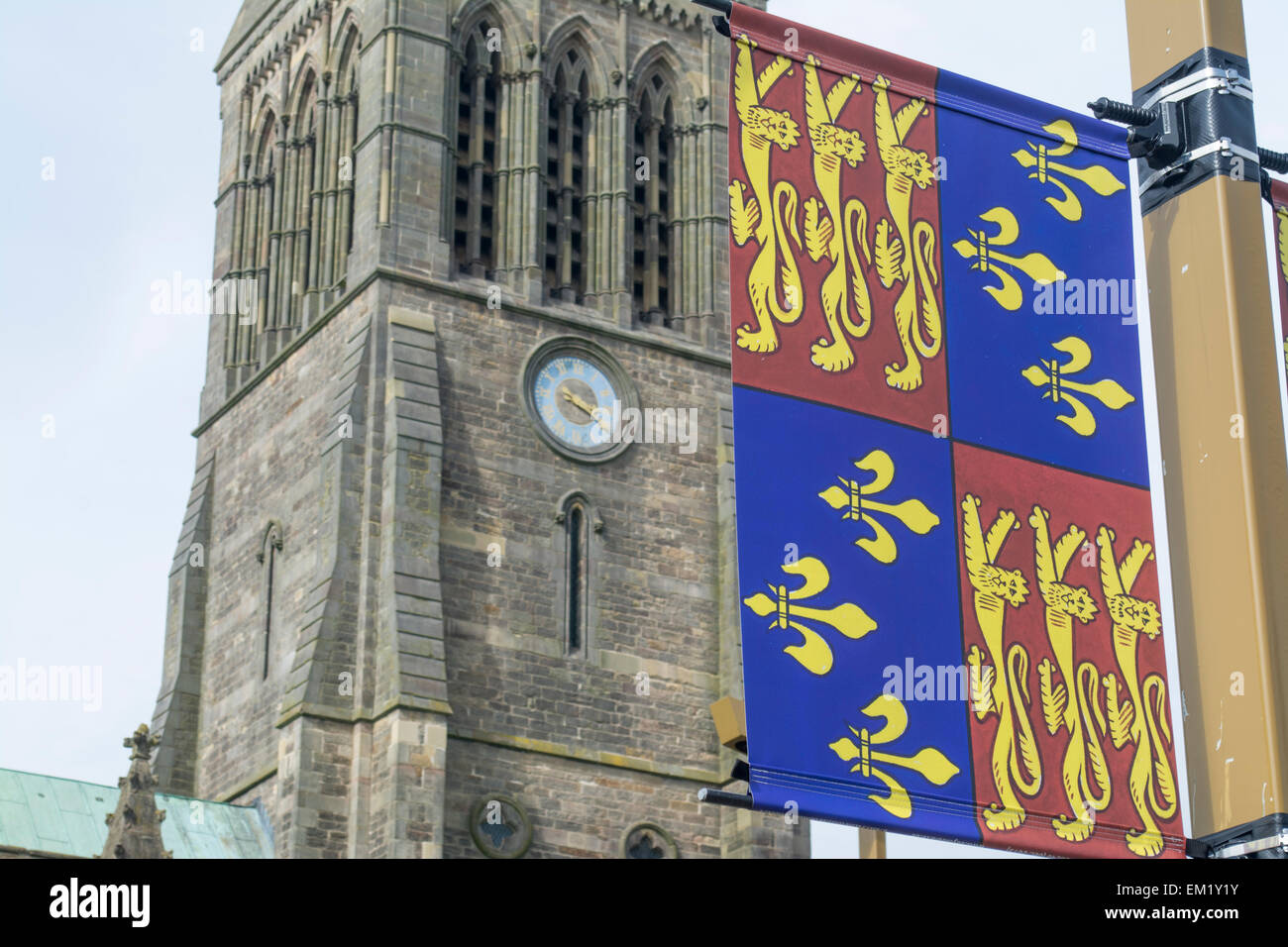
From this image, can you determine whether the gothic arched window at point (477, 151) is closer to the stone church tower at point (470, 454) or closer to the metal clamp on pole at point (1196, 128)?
the stone church tower at point (470, 454)

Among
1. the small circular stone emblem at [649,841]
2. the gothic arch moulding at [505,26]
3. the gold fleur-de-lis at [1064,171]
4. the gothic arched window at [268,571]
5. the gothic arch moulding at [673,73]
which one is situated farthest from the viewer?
the gothic arch moulding at [673,73]

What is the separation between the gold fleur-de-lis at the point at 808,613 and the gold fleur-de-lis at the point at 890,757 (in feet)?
0.94

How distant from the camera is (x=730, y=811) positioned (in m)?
40.3

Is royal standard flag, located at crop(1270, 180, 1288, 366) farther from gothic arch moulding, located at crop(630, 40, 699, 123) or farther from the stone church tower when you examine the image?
gothic arch moulding, located at crop(630, 40, 699, 123)

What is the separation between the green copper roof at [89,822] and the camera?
125 feet

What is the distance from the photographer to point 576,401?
41.9m

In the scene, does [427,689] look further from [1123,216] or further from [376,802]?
[1123,216]

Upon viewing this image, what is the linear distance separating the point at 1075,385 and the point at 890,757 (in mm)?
2224

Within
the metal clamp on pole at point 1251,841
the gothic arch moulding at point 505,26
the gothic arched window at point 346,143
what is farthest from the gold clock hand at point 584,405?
the metal clamp on pole at point 1251,841

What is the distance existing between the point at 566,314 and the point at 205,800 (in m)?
10.5

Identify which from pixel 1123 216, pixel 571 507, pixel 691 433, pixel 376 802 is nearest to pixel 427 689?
pixel 376 802

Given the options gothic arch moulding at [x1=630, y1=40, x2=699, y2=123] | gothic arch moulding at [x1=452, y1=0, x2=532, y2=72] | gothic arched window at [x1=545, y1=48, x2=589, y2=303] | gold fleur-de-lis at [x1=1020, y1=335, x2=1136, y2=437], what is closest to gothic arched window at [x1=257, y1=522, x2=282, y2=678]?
gothic arched window at [x1=545, y1=48, x2=589, y2=303]

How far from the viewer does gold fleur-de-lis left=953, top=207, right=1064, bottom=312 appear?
11.2m

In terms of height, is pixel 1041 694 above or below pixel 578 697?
below
